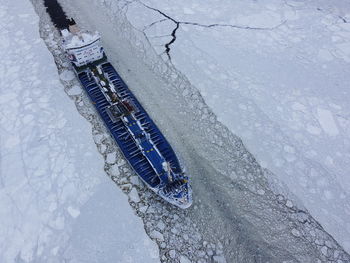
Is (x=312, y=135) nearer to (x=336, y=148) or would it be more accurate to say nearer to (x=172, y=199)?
(x=336, y=148)

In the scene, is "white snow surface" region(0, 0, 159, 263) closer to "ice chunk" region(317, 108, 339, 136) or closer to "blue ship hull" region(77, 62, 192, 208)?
"blue ship hull" region(77, 62, 192, 208)

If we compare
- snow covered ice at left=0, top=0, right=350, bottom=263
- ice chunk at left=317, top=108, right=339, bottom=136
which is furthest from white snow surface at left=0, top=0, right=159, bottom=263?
ice chunk at left=317, top=108, right=339, bottom=136

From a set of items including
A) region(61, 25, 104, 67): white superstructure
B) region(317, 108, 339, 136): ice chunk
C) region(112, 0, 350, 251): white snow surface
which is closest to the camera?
region(112, 0, 350, 251): white snow surface

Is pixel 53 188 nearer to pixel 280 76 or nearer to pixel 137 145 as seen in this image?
pixel 137 145

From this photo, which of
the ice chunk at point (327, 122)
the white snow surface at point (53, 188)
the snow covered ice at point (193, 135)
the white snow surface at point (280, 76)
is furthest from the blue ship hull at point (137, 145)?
the ice chunk at point (327, 122)

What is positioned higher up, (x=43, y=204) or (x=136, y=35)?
(x=136, y=35)

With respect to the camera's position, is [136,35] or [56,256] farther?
[136,35]

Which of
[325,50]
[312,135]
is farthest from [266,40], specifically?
[312,135]
